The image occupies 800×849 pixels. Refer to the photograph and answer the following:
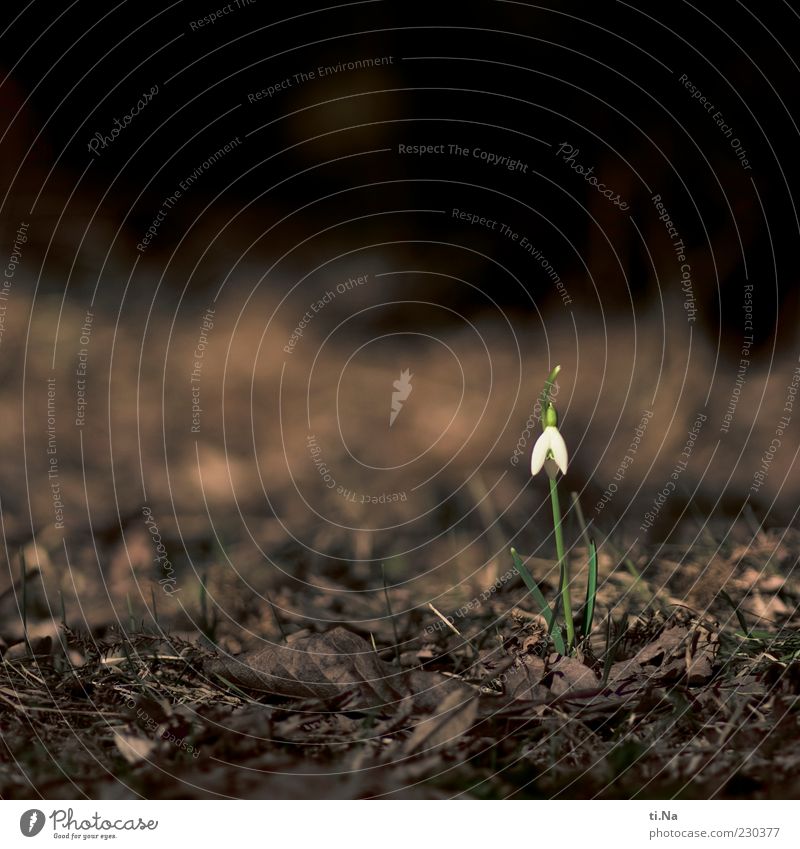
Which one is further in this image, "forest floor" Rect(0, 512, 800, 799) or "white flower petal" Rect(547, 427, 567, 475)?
"white flower petal" Rect(547, 427, 567, 475)

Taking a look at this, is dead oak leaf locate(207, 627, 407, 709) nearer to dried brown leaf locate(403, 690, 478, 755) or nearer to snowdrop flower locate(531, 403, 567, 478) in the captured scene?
dried brown leaf locate(403, 690, 478, 755)

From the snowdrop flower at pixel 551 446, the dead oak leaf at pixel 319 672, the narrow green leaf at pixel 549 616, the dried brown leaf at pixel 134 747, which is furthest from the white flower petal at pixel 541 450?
the dried brown leaf at pixel 134 747

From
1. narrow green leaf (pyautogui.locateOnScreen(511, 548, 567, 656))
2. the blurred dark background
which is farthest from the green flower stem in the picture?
the blurred dark background

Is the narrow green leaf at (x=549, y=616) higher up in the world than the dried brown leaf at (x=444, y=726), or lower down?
higher up

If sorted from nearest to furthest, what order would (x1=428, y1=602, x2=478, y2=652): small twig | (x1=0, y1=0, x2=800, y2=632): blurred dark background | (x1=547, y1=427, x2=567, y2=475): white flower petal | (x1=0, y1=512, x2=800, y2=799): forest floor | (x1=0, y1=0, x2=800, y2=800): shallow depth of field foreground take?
(x1=0, y1=512, x2=800, y2=799): forest floor, (x1=547, y1=427, x2=567, y2=475): white flower petal, (x1=428, y1=602, x2=478, y2=652): small twig, (x1=0, y1=0, x2=800, y2=800): shallow depth of field foreground, (x1=0, y1=0, x2=800, y2=632): blurred dark background

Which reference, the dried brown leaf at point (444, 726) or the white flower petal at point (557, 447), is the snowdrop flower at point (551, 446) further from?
the dried brown leaf at point (444, 726)

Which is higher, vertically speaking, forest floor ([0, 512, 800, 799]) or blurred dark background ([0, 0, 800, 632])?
blurred dark background ([0, 0, 800, 632])

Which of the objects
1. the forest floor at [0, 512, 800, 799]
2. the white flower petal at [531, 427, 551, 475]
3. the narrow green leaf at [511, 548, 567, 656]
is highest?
the white flower petal at [531, 427, 551, 475]

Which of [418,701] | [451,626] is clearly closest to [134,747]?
[418,701]
